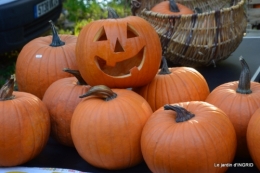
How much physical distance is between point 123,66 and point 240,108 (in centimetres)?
53

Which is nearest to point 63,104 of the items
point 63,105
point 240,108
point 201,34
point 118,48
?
point 63,105

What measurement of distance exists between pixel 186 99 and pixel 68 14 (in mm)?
4306

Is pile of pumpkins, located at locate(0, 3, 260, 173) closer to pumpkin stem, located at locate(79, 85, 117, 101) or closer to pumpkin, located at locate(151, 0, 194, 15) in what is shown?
pumpkin stem, located at locate(79, 85, 117, 101)

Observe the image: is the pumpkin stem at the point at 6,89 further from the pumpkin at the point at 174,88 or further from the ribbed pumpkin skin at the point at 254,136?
the ribbed pumpkin skin at the point at 254,136

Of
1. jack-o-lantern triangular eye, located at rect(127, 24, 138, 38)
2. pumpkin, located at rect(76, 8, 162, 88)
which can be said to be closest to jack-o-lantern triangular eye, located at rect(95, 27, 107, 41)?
pumpkin, located at rect(76, 8, 162, 88)

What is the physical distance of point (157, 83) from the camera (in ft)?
5.60

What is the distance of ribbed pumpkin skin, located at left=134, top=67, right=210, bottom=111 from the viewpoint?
65.7 inches

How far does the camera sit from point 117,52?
63.1 inches

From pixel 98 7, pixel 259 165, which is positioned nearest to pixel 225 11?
pixel 259 165

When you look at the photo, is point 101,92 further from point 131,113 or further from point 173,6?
point 173,6

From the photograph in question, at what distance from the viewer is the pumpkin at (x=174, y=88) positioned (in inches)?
65.7

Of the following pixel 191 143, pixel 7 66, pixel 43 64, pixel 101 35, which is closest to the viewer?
pixel 191 143

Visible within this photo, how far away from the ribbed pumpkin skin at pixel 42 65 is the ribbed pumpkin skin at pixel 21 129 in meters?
0.37

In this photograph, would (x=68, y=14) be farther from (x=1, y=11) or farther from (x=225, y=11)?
(x=225, y=11)
